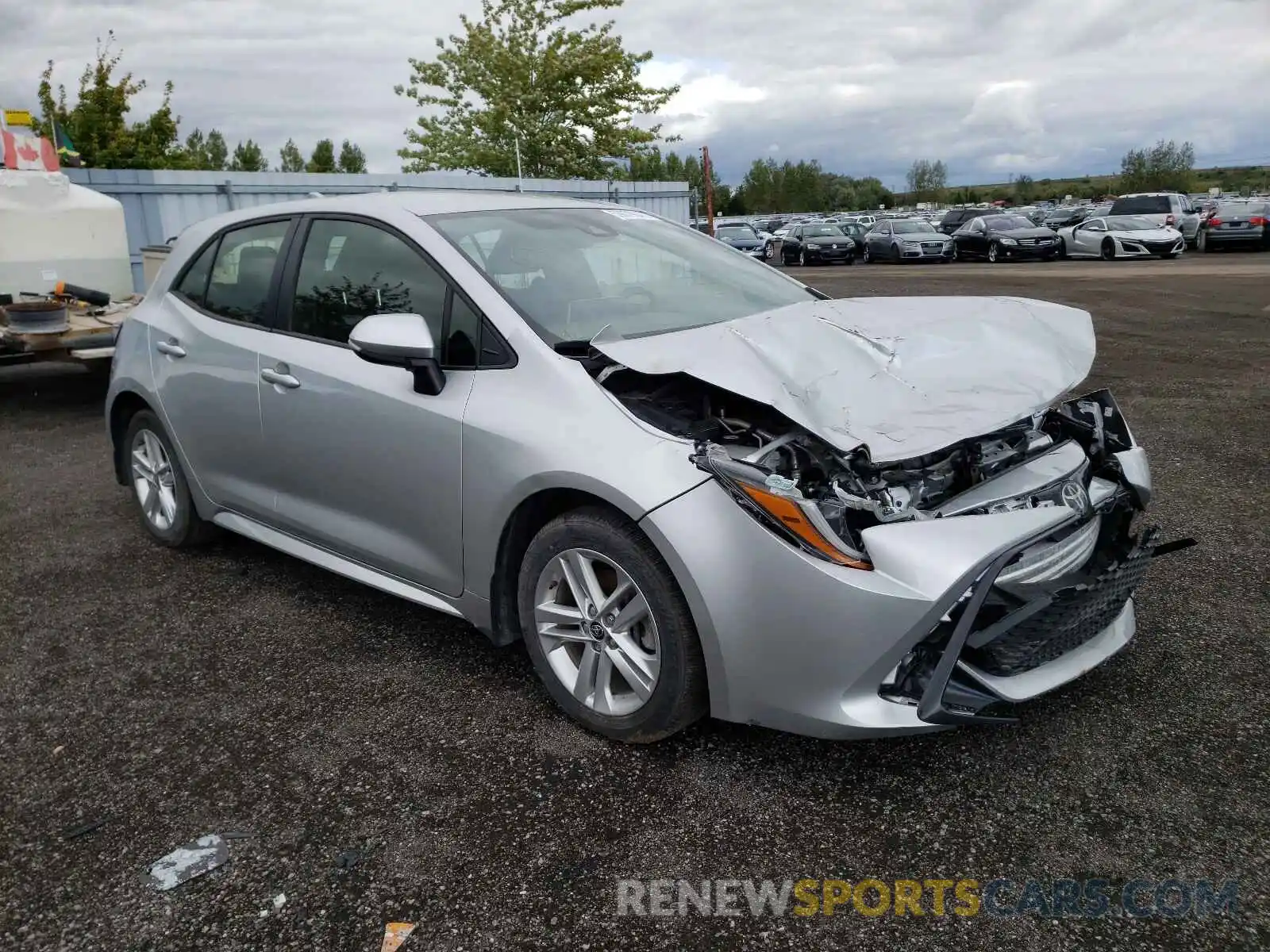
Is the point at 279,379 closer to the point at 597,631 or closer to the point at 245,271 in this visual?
the point at 245,271

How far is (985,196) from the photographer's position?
4309 inches

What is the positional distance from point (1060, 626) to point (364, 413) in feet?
7.67

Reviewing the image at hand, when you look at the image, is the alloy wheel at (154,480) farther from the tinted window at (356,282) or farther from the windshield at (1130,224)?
the windshield at (1130,224)

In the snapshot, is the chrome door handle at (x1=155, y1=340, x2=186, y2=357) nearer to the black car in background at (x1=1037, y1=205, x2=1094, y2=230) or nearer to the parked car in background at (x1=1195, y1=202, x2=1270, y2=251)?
the parked car in background at (x1=1195, y1=202, x2=1270, y2=251)

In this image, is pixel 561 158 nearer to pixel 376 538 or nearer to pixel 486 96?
pixel 486 96

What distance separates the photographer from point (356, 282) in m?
3.78

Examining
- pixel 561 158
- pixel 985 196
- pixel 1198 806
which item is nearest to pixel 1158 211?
pixel 561 158

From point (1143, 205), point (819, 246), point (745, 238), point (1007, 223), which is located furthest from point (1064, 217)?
point (745, 238)

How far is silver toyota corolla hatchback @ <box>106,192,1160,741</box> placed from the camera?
2.61 m

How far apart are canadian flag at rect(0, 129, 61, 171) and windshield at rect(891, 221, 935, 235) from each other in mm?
24958

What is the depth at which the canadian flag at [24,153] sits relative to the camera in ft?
28.6

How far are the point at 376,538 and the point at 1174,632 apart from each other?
293 centimetres

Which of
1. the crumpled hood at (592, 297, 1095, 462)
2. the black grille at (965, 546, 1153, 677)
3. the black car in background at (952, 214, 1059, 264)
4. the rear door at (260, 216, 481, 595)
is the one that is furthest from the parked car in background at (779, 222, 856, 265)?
the black grille at (965, 546, 1153, 677)

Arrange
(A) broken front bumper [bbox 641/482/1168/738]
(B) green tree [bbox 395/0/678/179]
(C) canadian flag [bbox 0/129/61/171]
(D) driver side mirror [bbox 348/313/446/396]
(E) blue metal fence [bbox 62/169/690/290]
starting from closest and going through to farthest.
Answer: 1. (A) broken front bumper [bbox 641/482/1168/738]
2. (D) driver side mirror [bbox 348/313/446/396]
3. (C) canadian flag [bbox 0/129/61/171]
4. (E) blue metal fence [bbox 62/169/690/290]
5. (B) green tree [bbox 395/0/678/179]
